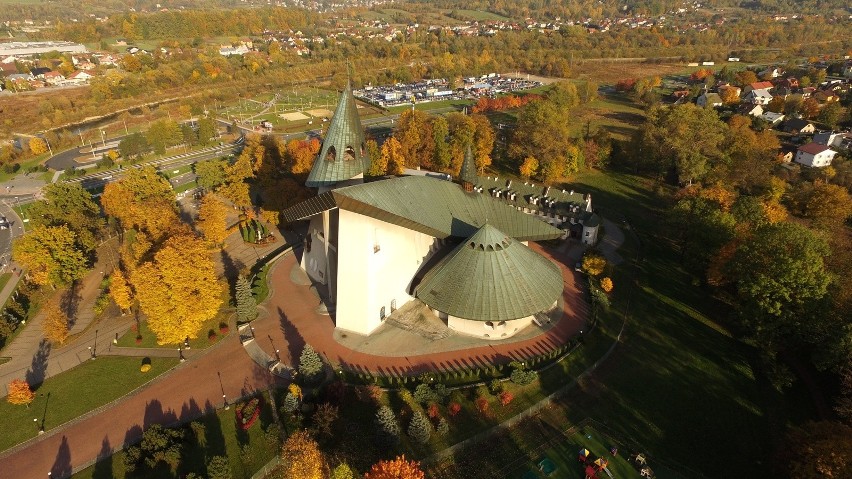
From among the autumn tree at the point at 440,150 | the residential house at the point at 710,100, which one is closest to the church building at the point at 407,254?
the autumn tree at the point at 440,150

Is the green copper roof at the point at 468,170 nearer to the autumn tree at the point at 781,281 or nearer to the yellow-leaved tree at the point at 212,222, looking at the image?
the autumn tree at the point at 781,281

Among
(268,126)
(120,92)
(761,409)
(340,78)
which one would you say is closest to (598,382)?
(761,409)

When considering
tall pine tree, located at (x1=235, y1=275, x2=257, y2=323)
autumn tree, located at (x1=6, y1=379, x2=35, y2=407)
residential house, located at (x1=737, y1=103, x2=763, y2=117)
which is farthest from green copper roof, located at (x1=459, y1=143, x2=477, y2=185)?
residential house, located at (x1=737, y1=103, x2=763, y2=117)

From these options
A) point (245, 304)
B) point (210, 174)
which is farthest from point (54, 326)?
point (210, 174)

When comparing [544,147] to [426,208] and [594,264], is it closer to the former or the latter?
[594,264]

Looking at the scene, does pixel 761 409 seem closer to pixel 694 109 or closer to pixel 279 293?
pixel 279 293
